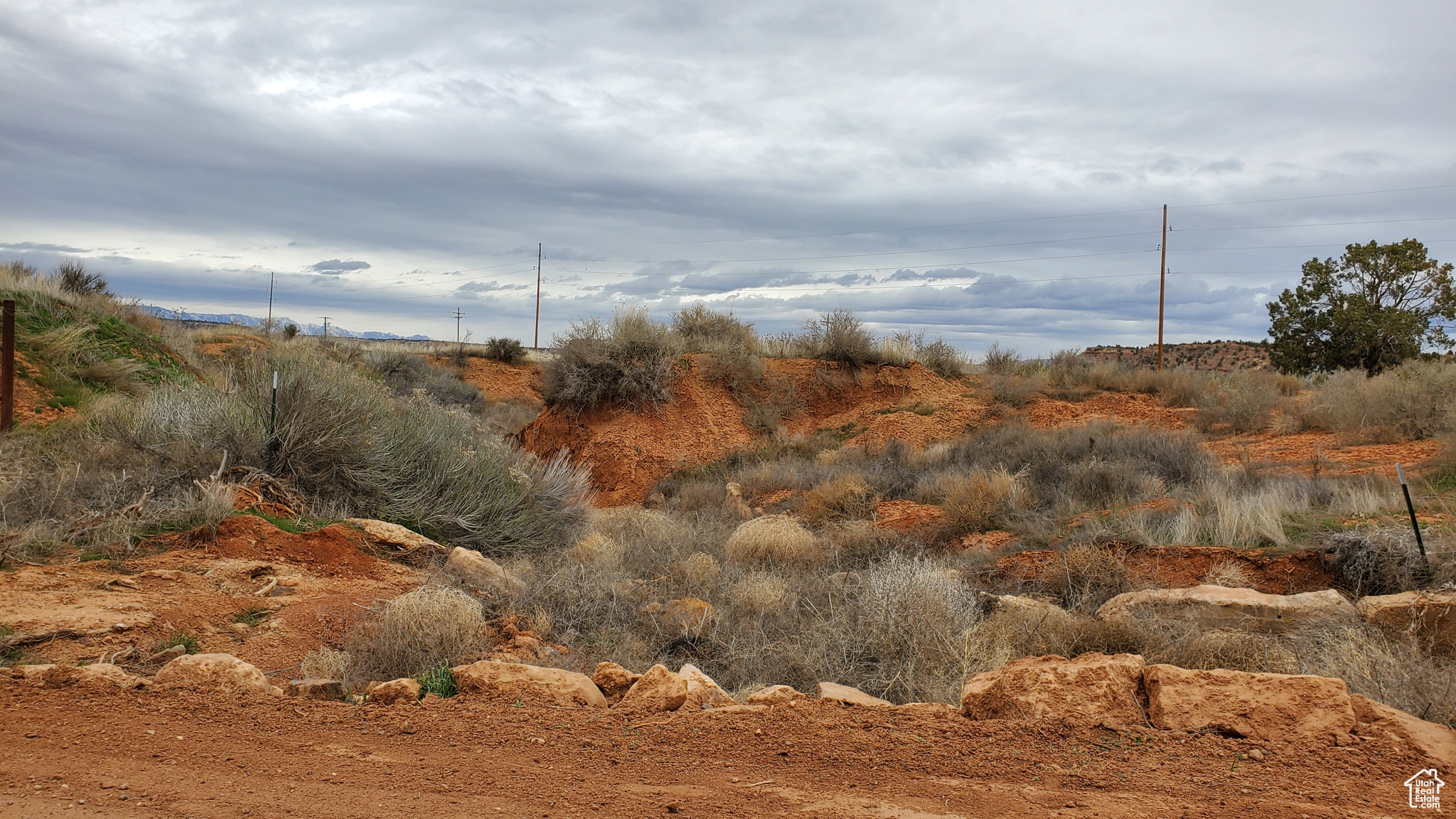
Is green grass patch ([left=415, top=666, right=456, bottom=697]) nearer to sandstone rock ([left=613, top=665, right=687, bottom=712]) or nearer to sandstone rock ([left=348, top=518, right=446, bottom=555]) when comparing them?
sandstone rock ([left=613, top=665, right=687, bottom=712])

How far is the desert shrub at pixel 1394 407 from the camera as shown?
1180cm

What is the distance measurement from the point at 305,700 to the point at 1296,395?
1921 centimetres

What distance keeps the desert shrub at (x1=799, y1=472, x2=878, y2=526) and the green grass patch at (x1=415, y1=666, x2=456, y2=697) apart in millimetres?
6884

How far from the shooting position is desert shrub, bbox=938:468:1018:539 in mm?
9898

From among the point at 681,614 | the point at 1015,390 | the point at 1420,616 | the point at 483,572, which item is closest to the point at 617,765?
the point at 681,614

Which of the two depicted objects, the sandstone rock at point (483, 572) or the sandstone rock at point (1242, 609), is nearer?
the sandstone rock at point (1242, 609)

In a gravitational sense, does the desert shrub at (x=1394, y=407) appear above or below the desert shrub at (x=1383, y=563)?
above

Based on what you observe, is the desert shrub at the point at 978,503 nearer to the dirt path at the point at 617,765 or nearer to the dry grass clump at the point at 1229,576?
the dry grass clump at the point at 1229,576

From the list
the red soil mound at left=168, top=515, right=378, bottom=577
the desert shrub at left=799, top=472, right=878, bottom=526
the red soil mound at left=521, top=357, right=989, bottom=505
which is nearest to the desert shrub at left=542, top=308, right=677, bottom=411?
the red soil mound at left=521, top=357, right=989, bottom=505

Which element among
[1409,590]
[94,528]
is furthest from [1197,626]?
[94,528]

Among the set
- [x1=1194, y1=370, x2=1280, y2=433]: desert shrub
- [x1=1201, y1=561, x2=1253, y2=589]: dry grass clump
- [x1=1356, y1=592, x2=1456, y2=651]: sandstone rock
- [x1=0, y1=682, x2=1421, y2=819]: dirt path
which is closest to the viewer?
[x1=0, y1=682, x2=1421, y2=819]: dirt path

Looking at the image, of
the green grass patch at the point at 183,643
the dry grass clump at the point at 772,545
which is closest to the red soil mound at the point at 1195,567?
the dry grass clump at the point at 772,545

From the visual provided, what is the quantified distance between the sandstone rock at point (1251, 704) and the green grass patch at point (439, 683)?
375 centimetres

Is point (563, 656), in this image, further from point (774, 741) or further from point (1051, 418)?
point (1051, 418)
